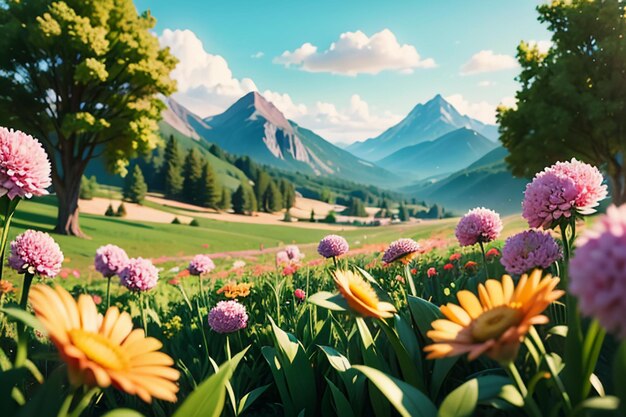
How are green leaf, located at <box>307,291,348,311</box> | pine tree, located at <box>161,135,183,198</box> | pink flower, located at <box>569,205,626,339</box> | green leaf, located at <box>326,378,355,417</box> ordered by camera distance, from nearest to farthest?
pink flower, located at <box>569,205,626,339</box> → green leaf, located at <box>307,291,348,311</box> → green leaf, located at <box>326,378,355,417</box> → pine tree, located at <box>161,135,183,198</box>

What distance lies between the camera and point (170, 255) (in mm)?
20094

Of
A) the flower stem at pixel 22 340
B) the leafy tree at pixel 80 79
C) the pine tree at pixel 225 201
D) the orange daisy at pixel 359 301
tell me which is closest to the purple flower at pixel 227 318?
the flower stem at pixel 22 340

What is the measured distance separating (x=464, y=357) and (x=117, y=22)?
65.0 ft

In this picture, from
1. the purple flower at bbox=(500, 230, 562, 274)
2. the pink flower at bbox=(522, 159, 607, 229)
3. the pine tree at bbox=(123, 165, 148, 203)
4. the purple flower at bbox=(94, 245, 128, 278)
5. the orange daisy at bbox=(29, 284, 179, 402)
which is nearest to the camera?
the orange daisy at bbox=(29, 284, 179, 402)

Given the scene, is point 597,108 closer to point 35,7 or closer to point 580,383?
point 580,383

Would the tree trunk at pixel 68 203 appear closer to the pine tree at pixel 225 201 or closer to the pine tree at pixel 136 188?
the pine tree at pixel 136 188

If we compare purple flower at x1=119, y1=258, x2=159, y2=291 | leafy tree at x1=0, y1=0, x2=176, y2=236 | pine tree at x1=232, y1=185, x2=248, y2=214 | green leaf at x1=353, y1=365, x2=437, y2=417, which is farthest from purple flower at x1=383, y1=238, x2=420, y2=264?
pine tree at x1=232, y1=185, x2=248, y2=214

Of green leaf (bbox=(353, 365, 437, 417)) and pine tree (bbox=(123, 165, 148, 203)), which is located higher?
pine tree (bbox=(123, 165, 148, 203))

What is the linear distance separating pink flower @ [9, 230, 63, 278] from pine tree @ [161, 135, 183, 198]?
6418cm

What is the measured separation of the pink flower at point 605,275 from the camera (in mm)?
814

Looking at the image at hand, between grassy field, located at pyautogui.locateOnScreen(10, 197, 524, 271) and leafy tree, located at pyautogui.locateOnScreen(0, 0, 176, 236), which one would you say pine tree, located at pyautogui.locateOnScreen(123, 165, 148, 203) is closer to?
grassy field, located at pyautogui.locateOnScreen(10, 197, 524, 271)

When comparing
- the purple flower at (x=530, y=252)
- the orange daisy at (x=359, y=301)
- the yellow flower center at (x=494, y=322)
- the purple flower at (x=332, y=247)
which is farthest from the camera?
the purple flower at (x=332, y=247)

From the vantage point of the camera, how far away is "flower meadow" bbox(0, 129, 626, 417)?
3.43ft

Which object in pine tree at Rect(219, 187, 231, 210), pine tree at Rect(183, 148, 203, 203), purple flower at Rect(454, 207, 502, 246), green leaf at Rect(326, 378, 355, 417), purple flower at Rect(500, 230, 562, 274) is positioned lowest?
green leaf at Rect(326, 378, 355, 417)
